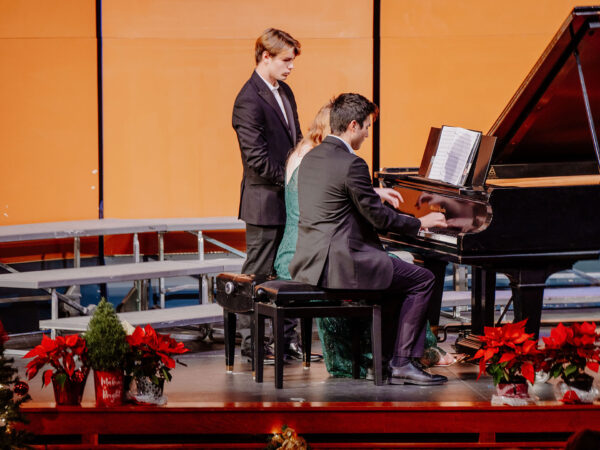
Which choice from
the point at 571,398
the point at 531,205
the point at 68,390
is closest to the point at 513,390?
the point at 571,398

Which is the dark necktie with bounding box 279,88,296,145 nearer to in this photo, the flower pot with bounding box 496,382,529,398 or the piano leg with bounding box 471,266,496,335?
the piano leg with bounding box 471,266,496,335

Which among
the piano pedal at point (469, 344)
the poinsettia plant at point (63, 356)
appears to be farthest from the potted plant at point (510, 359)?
the poinsettia plant at point (63, 356)

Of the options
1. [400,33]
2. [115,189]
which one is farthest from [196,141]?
[400,33]

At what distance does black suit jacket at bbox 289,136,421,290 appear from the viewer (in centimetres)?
409

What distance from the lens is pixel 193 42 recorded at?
21.7 ft

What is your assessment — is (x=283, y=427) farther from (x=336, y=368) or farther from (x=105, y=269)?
(x=105, y=269)

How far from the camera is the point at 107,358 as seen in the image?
3.70 m

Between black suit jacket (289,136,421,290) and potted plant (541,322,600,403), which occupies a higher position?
black suit jacket (289,136,421,290)

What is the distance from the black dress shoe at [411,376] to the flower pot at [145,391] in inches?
43.0

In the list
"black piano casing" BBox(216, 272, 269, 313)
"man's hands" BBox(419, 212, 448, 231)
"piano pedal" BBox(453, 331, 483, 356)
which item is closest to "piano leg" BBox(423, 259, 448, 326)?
"piano pedal" BBox(453, 331, 483, 356)

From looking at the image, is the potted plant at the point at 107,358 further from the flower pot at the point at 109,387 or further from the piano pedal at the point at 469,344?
the piano pedal at the point at 469,344

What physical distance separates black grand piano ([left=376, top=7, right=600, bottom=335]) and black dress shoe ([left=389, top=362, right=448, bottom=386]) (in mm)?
488

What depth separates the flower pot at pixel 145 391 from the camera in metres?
3.70

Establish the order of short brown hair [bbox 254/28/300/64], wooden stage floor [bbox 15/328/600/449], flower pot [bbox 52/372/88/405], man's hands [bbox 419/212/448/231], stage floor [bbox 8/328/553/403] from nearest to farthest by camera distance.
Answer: wooden stage floor [bbox 15/328/600/449] → flower pot [bbox 52/372/88/405] → stage floor [bbox 8/328/553/403] → man's hands [bbox 419/212/448/231] → short brown hair [bbox 254/28/300/64]
